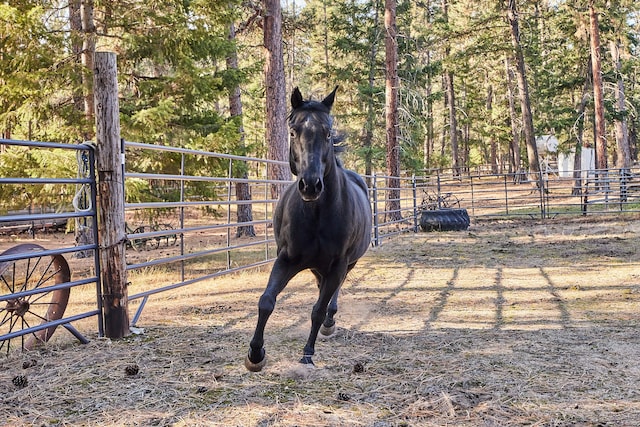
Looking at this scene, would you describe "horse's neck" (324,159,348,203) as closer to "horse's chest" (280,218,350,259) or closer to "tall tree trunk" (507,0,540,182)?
"horse's chest" (280,218,350,259)

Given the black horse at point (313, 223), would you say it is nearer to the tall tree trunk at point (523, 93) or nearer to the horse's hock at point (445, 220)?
the horse's hock at point (445, 220)

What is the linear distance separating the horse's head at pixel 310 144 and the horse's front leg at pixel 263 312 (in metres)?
0.70

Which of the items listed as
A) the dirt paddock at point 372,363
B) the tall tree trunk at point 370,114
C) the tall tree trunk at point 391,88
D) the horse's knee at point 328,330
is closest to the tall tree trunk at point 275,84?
the tall tree trunk at point 391,88

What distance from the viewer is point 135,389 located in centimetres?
320

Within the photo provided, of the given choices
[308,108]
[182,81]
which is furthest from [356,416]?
[182,81]

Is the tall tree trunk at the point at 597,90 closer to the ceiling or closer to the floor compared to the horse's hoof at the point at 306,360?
closer to the ceiling

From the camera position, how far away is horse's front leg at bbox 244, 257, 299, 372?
135 inches

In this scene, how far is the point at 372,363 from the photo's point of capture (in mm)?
3717

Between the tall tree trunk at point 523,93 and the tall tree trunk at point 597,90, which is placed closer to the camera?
the tall tree trunk at point 597,90

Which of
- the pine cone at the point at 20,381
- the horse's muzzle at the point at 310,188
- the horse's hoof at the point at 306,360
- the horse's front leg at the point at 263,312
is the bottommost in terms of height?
the horse's hoof at the point at 306,360

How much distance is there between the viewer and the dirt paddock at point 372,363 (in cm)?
281

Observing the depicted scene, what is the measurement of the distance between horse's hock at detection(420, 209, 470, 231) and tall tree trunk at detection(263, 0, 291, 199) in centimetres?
461

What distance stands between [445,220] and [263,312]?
1126cm

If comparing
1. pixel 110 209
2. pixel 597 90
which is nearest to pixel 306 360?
pixel 110 209
